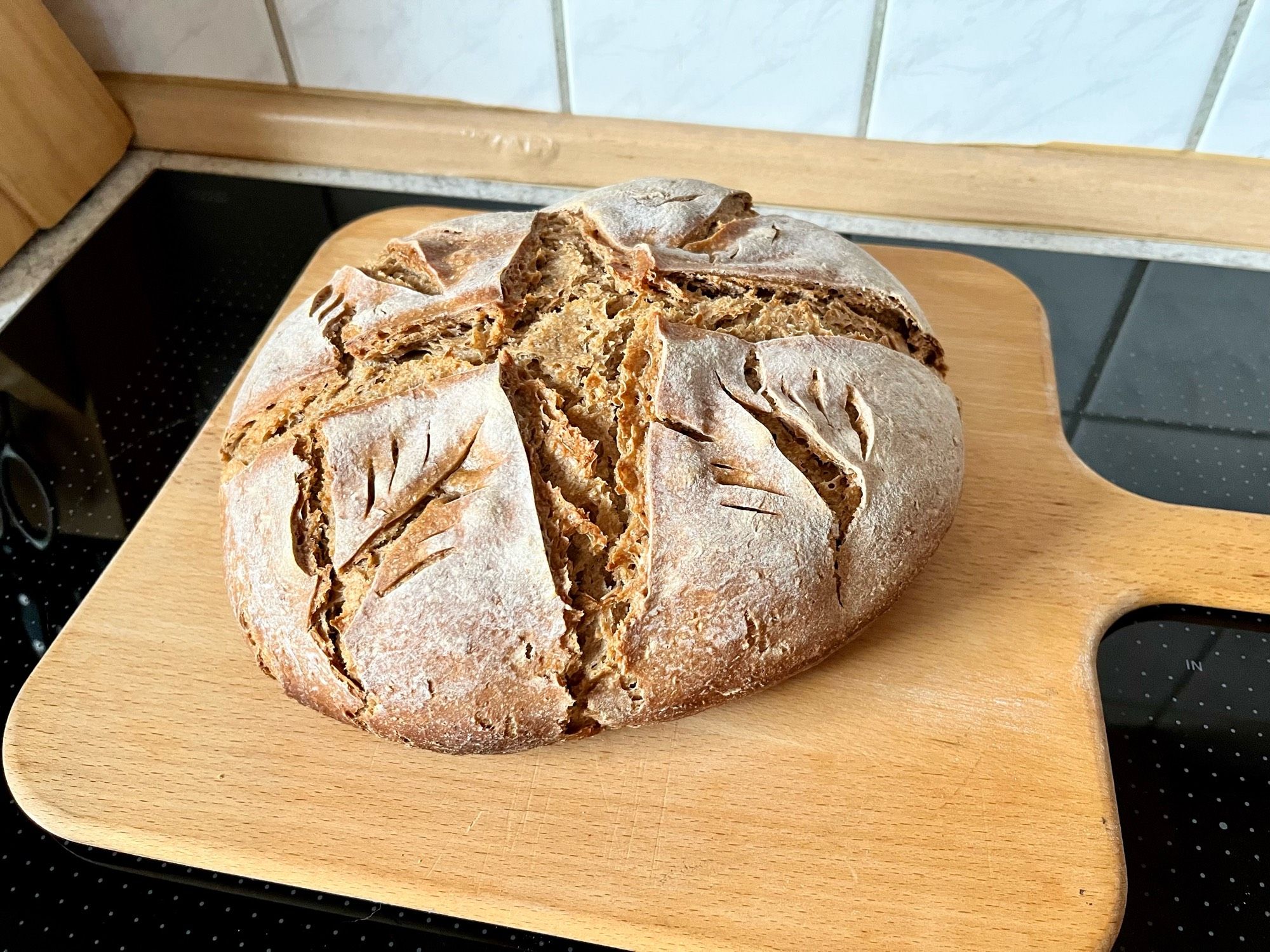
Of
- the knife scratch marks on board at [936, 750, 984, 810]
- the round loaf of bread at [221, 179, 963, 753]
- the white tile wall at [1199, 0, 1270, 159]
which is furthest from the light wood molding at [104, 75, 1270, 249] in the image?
the knife scratch marks on board at [936, 750, 984, 810]

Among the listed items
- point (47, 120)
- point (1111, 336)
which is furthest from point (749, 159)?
point (47, 120)

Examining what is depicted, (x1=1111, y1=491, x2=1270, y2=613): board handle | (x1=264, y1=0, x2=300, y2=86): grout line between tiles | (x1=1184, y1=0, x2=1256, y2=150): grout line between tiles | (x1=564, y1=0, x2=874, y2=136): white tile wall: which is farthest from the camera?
(x1=264, y1=0, x2=300, y2=86): grout line between tiles

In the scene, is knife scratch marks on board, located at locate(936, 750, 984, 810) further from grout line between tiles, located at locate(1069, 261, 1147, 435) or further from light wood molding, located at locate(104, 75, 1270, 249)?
light wood molding, located at locate(104, 75, 1270, 249)

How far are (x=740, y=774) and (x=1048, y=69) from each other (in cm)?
106

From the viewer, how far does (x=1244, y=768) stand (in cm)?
94

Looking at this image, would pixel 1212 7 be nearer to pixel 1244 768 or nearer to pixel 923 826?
pixel 1244 768


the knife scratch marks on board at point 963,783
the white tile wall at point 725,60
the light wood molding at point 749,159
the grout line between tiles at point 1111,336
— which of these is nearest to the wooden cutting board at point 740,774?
the knife scratch marks on board at point 963,783

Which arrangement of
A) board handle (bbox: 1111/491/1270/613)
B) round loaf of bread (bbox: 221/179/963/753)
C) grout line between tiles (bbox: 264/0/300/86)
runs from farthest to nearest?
grout line between tiles (bbox: 264/0/300/86), board handle (bbox: 1111/491/1270/613), round loaf of bread (bbox: 221/179/963/753)

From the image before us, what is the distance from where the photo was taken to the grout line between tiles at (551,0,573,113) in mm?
1393

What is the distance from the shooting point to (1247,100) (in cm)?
130

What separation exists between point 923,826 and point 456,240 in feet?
2.45

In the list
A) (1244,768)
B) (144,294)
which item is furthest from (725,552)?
(144,294)

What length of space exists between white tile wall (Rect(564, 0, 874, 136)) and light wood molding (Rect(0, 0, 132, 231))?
0.78m

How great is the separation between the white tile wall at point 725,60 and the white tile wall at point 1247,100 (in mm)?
483
